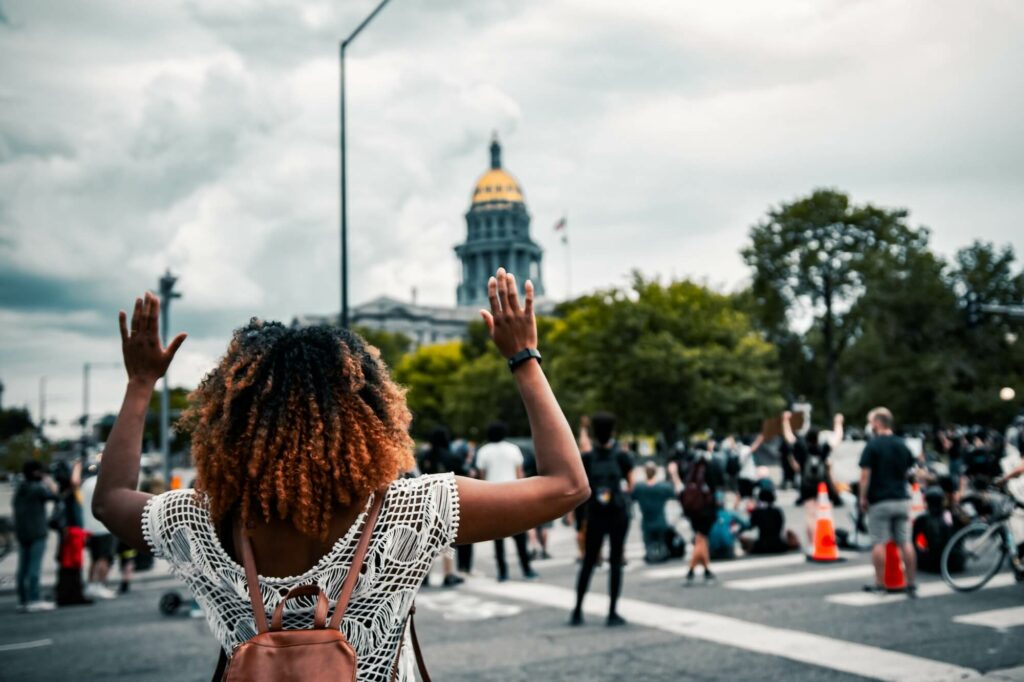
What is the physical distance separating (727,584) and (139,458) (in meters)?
9.38

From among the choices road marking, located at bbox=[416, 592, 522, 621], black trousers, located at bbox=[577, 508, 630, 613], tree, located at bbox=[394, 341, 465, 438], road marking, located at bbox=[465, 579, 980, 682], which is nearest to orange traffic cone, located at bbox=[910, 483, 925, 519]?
road marking, located at bbox=[465, 579, 980, 682]

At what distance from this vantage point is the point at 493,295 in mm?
2260

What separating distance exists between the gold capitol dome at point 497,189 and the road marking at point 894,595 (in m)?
159

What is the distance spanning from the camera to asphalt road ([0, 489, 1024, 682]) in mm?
6770

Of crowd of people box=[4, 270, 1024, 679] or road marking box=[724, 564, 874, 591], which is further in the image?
road marking box=[724, 564, 874, 591]

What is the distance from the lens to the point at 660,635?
8062 millimetres

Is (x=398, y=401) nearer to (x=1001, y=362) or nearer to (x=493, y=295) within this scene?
(x=493, y=295)

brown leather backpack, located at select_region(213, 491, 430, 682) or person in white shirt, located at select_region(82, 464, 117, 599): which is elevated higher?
brown leather backpack, located at select_region(213, 491, 430, 682)

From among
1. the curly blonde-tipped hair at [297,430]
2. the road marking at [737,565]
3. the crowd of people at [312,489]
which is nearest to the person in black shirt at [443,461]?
the road marking at [737,565]

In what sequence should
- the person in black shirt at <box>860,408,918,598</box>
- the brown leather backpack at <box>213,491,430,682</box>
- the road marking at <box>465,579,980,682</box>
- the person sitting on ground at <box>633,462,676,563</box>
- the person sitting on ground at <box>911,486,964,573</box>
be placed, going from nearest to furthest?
1. the brown leather backpack at <box>213,491,430,682</box>
2. the road marking at <box>465,579,980,682</box>
3. the person in black shirt at <box>860,408,918,598</box>
4. the person sitting on ground at <box>911,486,964,573</box>
5. the person sitting on ground at <box>633,462,676,563</box>

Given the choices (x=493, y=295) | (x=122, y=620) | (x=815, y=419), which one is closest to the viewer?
(x=493, y=295)

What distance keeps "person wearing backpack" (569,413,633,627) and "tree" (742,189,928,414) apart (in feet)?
147

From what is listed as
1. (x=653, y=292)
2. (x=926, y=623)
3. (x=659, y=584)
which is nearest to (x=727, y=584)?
(x=659, y=584)

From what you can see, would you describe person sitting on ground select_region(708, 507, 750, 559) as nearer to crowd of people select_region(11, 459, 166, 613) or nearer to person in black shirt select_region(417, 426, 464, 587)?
person in black shirt select_region(417, 426, 464, 587)
